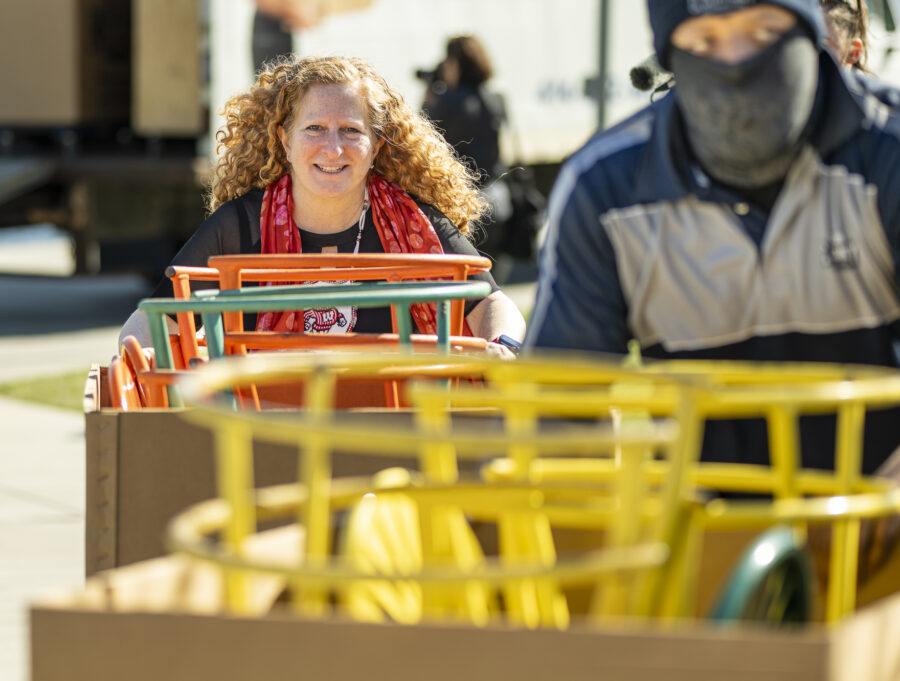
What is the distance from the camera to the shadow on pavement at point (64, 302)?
12953mm

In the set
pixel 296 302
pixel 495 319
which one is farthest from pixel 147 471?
pixel 495 319

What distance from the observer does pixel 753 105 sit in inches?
85.8

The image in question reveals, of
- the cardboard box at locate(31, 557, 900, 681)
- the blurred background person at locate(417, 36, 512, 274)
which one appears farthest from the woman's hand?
the blurred background person at locate(417, 36, 512, 274)

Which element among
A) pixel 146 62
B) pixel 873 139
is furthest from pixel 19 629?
pixel 146 62

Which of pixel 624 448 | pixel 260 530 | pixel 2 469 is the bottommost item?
pixel 2 469

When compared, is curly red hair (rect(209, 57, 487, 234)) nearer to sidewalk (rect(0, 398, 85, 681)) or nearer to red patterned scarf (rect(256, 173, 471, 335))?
red patterned scarf (rect(256, 173, 471, 335))

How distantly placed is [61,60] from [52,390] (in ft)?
19.7

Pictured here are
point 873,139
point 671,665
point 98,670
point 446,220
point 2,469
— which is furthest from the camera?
point 2,469

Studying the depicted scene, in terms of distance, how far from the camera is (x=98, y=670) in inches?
59.5

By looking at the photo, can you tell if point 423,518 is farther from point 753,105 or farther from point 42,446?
point 42,446

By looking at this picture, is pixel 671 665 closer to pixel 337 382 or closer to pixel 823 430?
pixel 823 430

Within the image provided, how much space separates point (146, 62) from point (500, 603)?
39.0 feet

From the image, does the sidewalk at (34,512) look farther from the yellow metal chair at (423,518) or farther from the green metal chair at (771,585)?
the green metal chair at (771,585)

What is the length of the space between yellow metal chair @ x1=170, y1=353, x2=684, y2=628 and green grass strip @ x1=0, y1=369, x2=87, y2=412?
272 inches
